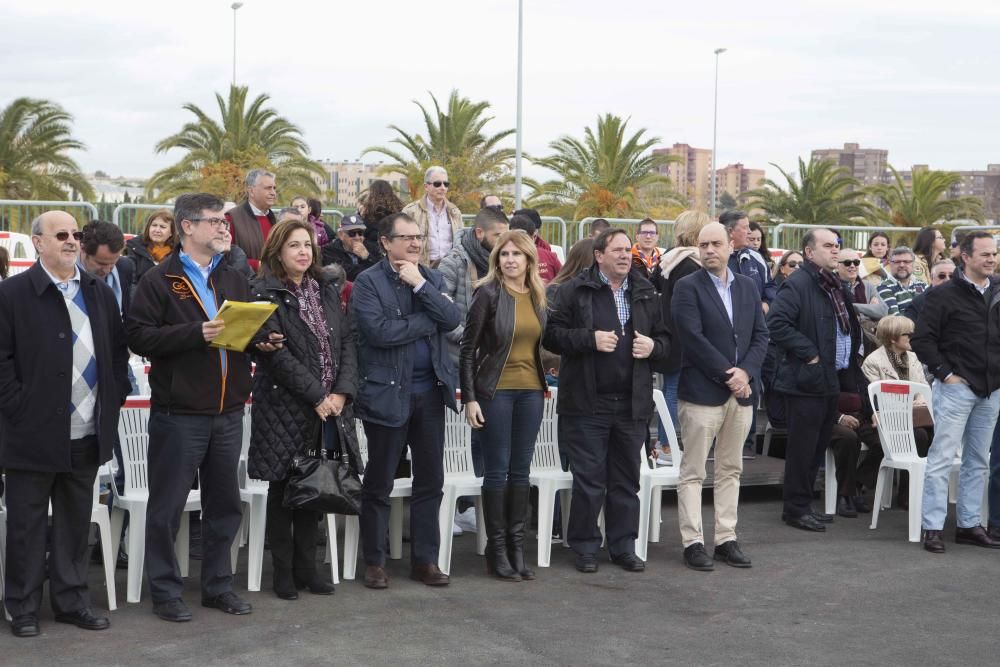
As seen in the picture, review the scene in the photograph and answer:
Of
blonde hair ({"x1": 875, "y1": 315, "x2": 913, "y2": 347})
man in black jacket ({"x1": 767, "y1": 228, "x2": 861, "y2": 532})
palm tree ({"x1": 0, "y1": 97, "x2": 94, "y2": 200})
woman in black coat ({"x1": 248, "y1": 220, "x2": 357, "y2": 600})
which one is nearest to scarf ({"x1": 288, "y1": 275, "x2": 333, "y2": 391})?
woman in black coat ({"x1": 248, "y1": 220, "x2": 357, "y2": 600})

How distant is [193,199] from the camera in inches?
245

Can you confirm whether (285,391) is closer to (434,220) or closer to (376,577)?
(376,577)

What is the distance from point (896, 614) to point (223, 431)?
3.67m

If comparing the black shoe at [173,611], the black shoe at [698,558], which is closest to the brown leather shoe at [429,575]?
the black shoe at [173,611]

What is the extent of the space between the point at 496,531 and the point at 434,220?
3.15 meters

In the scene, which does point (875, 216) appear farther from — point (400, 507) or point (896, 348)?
point (400, 507)

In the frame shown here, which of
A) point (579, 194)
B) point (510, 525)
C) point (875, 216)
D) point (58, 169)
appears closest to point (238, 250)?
point (510, 525)

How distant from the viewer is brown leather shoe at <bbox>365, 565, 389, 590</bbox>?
6.86m

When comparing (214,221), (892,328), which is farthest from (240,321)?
(892,328)

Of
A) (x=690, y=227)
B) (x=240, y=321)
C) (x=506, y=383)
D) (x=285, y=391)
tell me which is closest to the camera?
(x=240, y=321)

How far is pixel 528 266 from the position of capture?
724 centimetres

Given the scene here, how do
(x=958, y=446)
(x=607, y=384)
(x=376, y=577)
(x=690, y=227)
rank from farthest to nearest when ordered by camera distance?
(x=690, y=227) < (x=958, y=446) < (x=607, y=384) < (x=376, y=577)

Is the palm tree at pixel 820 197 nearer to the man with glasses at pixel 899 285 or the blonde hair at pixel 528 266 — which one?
the man with glasses at pixel 899 285

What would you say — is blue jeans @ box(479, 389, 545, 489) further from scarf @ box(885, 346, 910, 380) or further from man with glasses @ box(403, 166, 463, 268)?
scarf @ box(885, 346, 910, 380)
